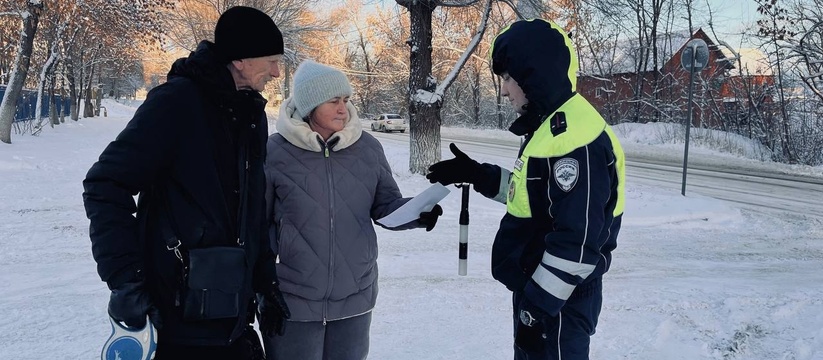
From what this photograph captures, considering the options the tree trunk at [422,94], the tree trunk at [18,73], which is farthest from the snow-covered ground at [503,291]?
the tree trunk at [18,73]

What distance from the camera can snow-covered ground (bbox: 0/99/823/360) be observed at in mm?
3771

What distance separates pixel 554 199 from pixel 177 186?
4.24 ft

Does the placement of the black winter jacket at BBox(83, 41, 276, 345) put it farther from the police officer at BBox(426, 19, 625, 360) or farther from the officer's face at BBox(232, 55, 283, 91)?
the police officer at BBox(426, 19, 625, 360)

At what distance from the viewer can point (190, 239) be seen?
6.15 feet

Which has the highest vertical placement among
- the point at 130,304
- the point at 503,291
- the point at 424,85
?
the point at 424,85

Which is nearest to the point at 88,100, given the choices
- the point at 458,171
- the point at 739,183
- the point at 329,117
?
the point at 739,183

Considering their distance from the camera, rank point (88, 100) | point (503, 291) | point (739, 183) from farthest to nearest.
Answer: point (88, 100), point (739, 183), point (503, 291)

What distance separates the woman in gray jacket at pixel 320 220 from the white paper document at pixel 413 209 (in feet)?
0.15

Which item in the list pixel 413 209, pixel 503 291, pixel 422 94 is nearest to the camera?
pixel 413 209

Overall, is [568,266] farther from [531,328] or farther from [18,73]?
[18,73]

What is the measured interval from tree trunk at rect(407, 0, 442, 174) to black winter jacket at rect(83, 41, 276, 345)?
28.6 feet

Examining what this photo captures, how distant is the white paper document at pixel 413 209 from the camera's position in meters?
2.59

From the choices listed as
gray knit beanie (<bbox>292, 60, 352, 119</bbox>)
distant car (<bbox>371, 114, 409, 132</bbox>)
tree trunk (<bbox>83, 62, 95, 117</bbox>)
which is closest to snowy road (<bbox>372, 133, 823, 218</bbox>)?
gray knit beanie (<bbox>292, 60, 352, 119</bbox>)

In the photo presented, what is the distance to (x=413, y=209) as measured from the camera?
2.59 m
